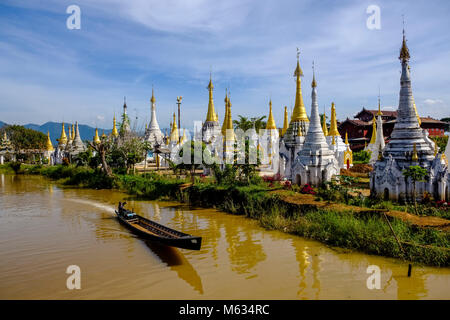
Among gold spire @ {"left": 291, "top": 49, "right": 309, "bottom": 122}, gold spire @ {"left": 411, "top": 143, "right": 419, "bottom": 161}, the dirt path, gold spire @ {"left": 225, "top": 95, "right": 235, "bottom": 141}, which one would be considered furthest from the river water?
gold spire @ {"left": 225, "top": 95, "right": 235, "bottom": 141}

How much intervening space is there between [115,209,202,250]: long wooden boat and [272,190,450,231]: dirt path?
5.53 metres

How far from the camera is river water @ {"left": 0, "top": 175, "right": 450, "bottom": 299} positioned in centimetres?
802

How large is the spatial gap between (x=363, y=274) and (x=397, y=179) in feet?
24.5

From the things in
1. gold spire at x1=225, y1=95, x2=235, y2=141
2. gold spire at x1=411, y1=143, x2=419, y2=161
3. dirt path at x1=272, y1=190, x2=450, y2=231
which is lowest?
dirt path at x1=272, y1=190, x2=450, y2=231

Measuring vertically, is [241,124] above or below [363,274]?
above

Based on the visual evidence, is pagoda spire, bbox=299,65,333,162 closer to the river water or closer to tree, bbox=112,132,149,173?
the river water

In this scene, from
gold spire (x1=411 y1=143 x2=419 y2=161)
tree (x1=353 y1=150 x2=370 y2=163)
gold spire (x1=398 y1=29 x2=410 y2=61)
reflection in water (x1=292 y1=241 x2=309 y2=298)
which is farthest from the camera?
tree (x1=353 y1=150 x2=370 y2=163)

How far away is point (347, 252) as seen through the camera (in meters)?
10.3

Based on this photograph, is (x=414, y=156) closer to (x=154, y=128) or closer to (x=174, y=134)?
(x=174, y=134)

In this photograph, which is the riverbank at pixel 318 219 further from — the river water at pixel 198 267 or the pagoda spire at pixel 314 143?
the pagoda spire at pixel 314 143

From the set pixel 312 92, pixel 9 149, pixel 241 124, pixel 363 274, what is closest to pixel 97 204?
pixel 312 92

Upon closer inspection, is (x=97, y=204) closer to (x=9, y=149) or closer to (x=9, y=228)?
(x=9, y=228)

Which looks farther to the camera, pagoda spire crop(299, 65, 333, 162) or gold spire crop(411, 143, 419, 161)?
pagoda spire crop(299, 65, 333, 162)

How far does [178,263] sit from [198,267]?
68 centimetres
